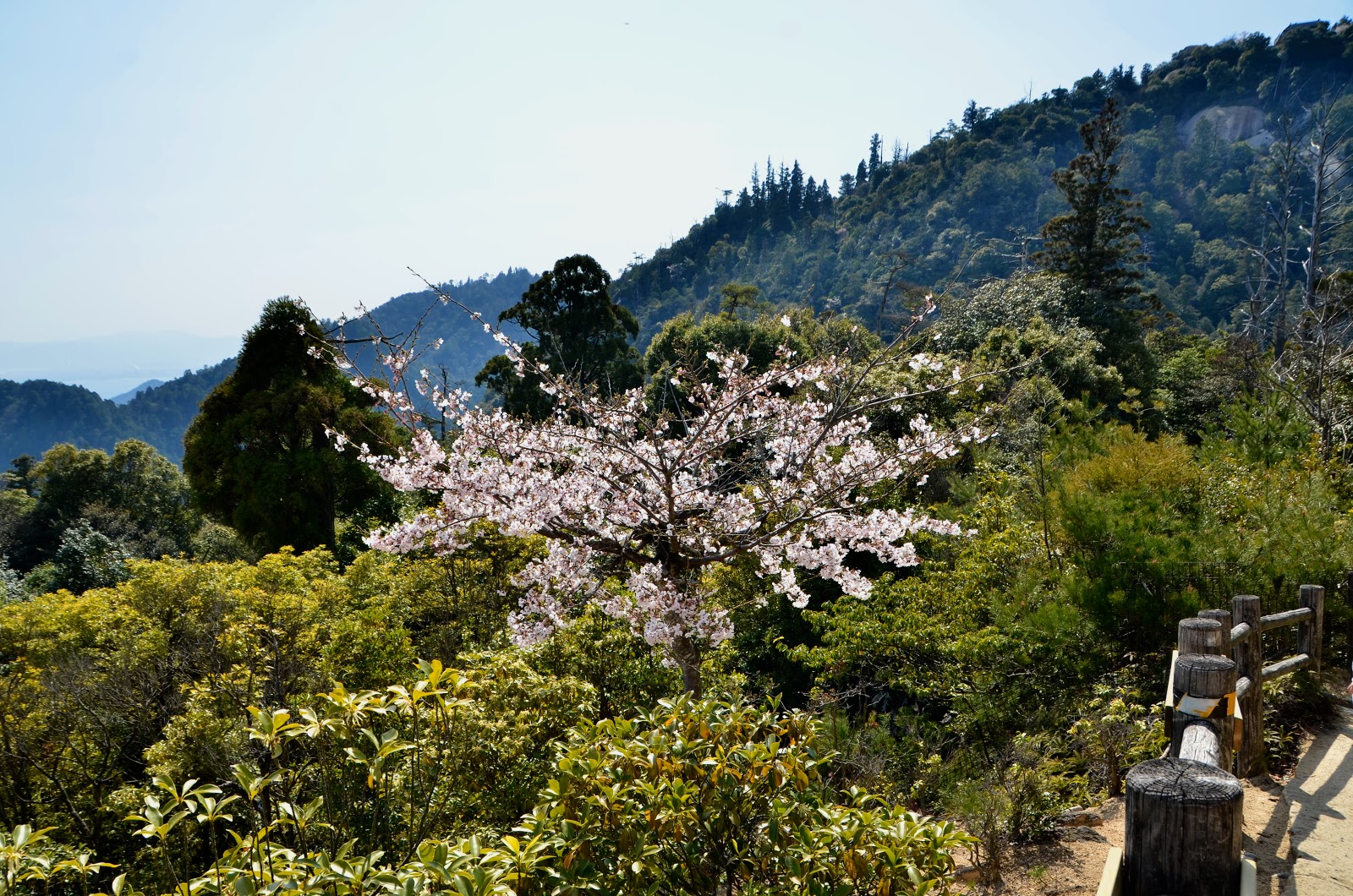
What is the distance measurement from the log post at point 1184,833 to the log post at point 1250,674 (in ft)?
9.72

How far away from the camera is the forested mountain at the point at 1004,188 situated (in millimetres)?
74750

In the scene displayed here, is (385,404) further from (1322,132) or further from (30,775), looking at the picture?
(1322,132)

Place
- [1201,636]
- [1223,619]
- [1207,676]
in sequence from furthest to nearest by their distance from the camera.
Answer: [1223,619] < [1201,636] < [1207,676]

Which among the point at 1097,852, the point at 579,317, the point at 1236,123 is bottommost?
the point at 1097,852

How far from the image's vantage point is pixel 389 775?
2943 mm

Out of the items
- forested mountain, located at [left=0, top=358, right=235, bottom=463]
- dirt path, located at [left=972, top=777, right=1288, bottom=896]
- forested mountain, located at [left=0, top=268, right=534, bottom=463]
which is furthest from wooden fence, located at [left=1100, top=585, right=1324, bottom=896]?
forested mountain, located at [left=0, top=358, right=235, bottom=463]

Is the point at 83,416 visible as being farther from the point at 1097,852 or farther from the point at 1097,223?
the point at 1097,852

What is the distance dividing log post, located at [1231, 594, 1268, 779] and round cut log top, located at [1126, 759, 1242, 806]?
289cm

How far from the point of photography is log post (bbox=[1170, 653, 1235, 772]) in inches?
109

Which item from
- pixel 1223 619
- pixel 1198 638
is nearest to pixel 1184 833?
pixel 1198 638

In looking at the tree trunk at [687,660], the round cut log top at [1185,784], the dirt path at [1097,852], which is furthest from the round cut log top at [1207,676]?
the tree trunk at [687,660]

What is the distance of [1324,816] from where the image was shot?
358 cm

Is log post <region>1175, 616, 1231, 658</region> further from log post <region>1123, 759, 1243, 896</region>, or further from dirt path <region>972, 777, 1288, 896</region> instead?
log post <region>1123, 759, 1243, 896</region>

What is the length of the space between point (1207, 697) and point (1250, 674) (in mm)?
1536
